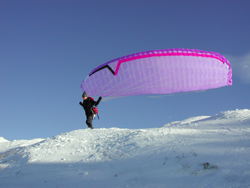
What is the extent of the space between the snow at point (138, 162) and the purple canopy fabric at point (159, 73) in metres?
4.14

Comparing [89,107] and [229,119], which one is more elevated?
[89,107]

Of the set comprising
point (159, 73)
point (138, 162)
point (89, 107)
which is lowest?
point (138, 162)

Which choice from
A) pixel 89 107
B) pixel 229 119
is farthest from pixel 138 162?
pixel 229 119

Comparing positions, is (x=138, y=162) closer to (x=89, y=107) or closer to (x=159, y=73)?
(x=89, y=107)

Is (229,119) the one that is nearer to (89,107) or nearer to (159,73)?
(159,73)

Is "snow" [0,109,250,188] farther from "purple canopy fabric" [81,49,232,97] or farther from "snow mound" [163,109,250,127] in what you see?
"snow mound" [163,109,250,127]

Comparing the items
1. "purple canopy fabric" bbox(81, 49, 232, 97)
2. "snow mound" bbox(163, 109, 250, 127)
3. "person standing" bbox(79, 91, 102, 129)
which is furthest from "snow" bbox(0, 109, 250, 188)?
"snow mound" bbox(163, 109, 250, 127)

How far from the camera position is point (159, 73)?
10.2 m

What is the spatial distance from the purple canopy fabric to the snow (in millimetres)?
4143

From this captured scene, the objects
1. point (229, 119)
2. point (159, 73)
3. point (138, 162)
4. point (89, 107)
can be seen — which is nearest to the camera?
point (138, 162)

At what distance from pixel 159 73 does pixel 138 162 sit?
629 cm

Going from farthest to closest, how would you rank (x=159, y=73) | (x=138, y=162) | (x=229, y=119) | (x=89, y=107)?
1. (x=229, y=119)
2. (x=159, y=73)
3. (x=89, y=107)
4. (x=138, y=162)

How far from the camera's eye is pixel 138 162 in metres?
4.69

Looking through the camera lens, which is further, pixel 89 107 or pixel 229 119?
pixel 229 119
